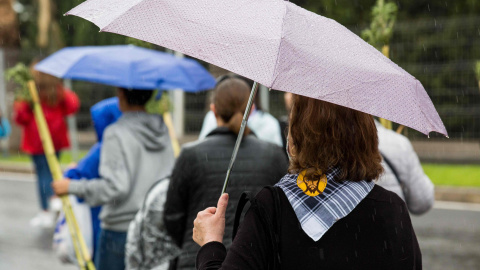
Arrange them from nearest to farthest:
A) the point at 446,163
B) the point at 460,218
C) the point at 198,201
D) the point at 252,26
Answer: the point at 252,26 < the point at 198,201 < the point at 460,218 < the point at 446,163

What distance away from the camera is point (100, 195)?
4.27 m

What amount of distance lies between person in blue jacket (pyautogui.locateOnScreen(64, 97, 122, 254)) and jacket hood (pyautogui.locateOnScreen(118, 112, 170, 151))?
12.0 inches

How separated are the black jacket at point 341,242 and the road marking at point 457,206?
28.1ft

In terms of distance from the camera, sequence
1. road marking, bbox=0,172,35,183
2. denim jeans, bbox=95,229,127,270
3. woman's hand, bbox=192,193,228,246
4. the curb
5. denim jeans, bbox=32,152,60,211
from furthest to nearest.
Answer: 1. road marking, bbox=0,172,35,183
2. the curb
3. denim jeans, bbox=32,152,60,211
4. denim jeans, bbox=95,229,127,270
5. woman's hand, bbox=192,193,228,246

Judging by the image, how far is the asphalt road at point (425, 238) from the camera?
7262mm

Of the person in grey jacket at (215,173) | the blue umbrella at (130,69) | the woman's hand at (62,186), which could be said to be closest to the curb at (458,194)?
the blue umbrella at (130,69)

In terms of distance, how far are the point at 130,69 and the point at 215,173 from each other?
1.48m

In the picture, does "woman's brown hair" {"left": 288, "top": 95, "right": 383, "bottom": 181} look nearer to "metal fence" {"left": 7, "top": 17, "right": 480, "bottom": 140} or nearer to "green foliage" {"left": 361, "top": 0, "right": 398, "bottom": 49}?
"green foliage" {"left": 361, "top": 0, "right": 398, "bottom": 49}

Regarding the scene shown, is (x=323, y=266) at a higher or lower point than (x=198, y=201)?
higher

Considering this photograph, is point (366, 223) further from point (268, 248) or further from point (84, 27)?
point (84, 27)

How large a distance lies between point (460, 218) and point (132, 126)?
6310 millimetres

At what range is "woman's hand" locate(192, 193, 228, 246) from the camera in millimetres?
2349

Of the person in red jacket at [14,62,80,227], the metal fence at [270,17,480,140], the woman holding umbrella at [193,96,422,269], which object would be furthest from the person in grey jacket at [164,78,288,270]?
the metal fence at [270,17,480,140]

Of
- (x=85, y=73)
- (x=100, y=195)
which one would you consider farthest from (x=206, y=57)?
(x=85, y=73)
